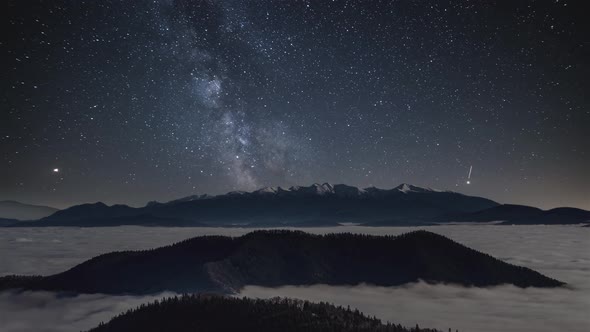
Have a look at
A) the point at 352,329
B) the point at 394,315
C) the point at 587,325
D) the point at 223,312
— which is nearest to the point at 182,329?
the point at 223,312

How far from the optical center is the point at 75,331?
173 meters

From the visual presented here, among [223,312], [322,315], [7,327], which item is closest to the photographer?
[322,315]

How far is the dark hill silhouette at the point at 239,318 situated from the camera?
123 m

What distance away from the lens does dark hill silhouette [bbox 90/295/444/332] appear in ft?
405

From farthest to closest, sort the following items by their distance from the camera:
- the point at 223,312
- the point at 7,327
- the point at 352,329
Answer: the point at 7,327 < the point at 223,312 < the point at 352,329

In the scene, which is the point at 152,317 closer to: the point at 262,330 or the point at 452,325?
the point at 262,330

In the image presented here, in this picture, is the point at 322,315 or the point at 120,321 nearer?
the point at 322,315

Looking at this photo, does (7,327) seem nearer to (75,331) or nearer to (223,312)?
(75,331)

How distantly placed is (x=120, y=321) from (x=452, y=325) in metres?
119

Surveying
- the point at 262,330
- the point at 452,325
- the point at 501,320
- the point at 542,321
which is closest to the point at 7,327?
the point at 262,330

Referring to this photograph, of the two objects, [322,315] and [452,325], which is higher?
[322,315]

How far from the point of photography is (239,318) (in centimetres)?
13338

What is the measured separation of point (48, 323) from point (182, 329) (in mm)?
93234

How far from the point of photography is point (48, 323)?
193625 mm
